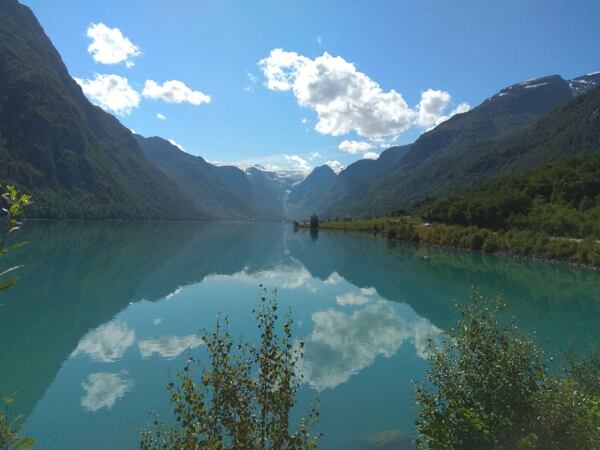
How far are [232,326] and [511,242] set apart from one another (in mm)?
87406

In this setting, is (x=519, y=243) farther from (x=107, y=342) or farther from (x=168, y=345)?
(x=107, y=342)

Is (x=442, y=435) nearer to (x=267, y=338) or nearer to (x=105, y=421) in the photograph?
(x=267, y=338)

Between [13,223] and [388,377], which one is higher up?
[13,223]

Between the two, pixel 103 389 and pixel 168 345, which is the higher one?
pixel 103 389

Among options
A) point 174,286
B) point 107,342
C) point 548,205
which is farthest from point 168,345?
point 548,205

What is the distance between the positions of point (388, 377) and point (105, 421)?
547 inches

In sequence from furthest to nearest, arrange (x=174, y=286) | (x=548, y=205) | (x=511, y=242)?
(x=548, y=205), (x=511, y=242), (x=174, y=286)

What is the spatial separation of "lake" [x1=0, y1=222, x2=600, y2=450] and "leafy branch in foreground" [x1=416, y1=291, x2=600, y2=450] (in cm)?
440

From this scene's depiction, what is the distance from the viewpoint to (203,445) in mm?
7016

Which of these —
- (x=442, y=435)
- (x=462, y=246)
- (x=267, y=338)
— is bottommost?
(x=462, y=246)

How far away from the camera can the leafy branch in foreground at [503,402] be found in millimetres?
9000

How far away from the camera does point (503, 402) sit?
34.3 ft

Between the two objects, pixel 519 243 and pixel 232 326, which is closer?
pixel 232 326

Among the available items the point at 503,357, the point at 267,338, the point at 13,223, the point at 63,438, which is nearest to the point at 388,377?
the point at 503,357
